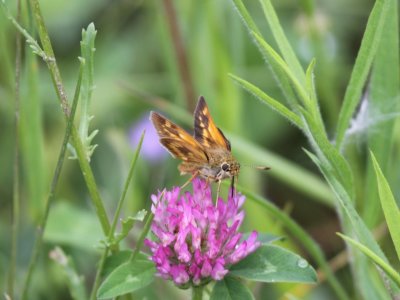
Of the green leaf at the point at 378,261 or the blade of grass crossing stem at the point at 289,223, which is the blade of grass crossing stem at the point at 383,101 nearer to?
the blade of grass crossing stem at the point at 289,223

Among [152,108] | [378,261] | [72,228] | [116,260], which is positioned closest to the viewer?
[378,261]

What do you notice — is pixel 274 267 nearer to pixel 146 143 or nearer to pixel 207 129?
pixel 207 129

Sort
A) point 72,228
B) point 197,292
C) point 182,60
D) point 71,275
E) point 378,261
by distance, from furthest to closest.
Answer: point 182,60
point 72,228
point 71,275
point 197,292
point 378,261

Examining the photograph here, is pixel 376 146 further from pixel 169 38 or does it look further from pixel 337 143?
pixel 169 38

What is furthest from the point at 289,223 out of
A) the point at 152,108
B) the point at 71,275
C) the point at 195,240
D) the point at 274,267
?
the point at 152,108

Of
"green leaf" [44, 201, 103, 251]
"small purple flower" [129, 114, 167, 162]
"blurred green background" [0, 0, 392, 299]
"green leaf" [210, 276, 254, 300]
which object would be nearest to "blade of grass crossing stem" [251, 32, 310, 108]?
"green leaf" [210, 276, 254, 300]

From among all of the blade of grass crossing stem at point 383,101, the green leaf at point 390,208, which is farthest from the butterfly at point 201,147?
the blade of grass crossing stem at point 383,101

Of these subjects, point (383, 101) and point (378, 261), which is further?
point (383, 101)
